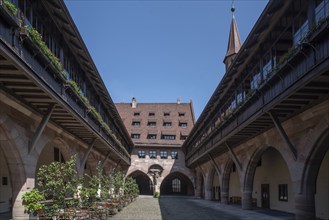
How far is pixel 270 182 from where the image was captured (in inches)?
1054

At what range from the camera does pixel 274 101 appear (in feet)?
48.0

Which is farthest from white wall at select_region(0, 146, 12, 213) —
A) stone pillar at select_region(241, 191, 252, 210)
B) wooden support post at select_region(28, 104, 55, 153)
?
stone pillar at select_region(241, 191, 252, 210)

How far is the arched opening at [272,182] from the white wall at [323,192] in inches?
119

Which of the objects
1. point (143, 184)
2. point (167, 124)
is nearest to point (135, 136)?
point (167, 124)

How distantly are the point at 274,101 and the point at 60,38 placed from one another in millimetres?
8798

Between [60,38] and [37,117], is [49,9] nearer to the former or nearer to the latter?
[60,38]

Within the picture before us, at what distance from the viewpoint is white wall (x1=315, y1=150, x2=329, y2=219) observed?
62.6ft

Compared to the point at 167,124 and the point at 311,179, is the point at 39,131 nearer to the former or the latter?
the point at 311,179

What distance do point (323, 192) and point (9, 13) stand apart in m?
16.3

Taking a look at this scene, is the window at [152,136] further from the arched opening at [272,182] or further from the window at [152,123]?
the arched opening at [272,182]

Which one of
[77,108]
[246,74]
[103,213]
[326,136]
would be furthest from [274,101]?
[103,213]

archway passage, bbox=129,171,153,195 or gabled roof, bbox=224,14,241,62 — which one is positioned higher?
gabled roof, bbox=224,14,241,62

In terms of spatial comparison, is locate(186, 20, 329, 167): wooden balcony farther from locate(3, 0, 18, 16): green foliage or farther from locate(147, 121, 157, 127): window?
locate(147, 121, 157, 127): window

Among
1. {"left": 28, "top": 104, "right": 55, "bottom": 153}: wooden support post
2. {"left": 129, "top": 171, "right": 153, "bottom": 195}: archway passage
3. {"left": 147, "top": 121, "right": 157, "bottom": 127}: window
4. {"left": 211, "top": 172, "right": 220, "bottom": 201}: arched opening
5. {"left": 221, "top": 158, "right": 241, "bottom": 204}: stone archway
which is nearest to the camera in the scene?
{"left": 28, "top": 104, "right": 55, "bottom": 153}: wooden support post
